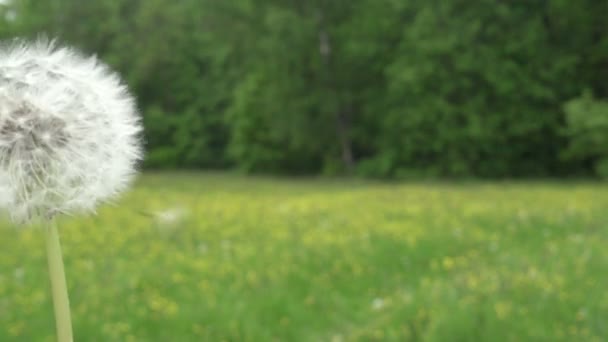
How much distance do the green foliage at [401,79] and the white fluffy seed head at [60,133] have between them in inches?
819

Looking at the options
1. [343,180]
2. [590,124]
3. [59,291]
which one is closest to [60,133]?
[59,291]

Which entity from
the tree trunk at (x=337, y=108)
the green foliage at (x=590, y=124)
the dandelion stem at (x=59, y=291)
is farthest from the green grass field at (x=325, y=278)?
the tree trunk at (x=337, y=108)

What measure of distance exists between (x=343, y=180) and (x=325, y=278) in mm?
18544

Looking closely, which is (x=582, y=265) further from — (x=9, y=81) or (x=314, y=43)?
(x=314, y=43)

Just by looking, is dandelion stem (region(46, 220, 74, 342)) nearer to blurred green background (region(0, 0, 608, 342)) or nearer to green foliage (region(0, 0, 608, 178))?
blurred green background (region(0, 0, 608, 342))

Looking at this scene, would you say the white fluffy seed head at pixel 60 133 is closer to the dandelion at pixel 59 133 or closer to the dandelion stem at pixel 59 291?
the dandelion at pixel 59 133

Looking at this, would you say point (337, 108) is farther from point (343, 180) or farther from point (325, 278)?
point (325, 278)

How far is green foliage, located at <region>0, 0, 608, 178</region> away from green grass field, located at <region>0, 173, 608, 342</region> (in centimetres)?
1425

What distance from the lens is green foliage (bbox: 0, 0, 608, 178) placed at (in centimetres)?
2555

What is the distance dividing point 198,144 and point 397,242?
28143 millimetres

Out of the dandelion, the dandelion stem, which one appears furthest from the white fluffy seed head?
the dandelion stem

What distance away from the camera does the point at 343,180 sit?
25266mm

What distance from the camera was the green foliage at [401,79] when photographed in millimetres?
25547

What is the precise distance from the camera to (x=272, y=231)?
944cm
